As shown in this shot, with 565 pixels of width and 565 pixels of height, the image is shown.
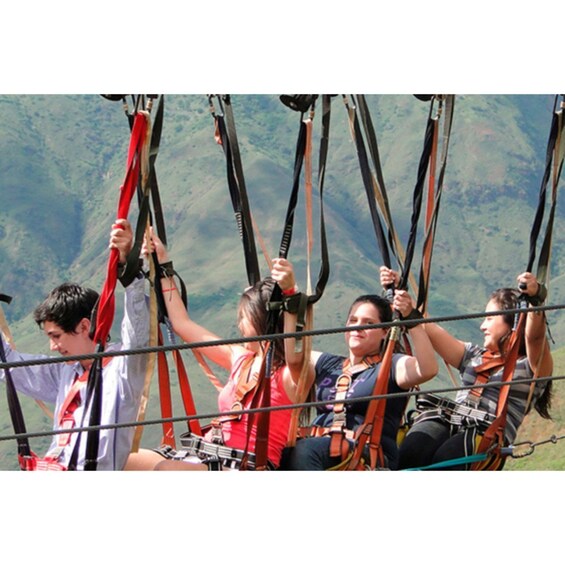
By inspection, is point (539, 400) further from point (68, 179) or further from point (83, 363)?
point (68, 179)

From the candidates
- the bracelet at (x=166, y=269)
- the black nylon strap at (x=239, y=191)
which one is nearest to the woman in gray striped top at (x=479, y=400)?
the black nylon strap at (x=239, y=191)

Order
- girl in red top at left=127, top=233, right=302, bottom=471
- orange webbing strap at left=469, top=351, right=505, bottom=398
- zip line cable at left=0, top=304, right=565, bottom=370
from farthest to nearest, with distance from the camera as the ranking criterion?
orange webbing strap at left=469, top=351, right=505, bottom=398 → girl in red top at left=127, top=233, right=302, bottom=471 → zip line cable at left=0, top=304, right=565, bottom=370

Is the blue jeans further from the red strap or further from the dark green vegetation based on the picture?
the dark green vegetation

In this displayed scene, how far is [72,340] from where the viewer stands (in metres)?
4.14

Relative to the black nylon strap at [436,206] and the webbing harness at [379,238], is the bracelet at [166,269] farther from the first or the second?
the black nylon strap at [436,206]

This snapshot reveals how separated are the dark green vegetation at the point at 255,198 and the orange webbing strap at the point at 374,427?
55346mm

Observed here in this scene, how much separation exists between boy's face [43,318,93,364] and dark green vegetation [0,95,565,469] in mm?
55431

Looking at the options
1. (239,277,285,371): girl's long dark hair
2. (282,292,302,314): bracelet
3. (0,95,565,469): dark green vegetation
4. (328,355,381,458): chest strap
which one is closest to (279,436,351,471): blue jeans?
(328,355,381,458): chest strap

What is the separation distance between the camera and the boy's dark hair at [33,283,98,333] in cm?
414

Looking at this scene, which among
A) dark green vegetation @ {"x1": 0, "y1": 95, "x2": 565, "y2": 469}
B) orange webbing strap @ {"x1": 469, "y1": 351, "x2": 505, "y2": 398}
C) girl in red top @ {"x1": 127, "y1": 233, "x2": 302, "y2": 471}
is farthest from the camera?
dark green vegetation @ {"x1": 0, "y1": 95, "x2": 565, "y2": 469}

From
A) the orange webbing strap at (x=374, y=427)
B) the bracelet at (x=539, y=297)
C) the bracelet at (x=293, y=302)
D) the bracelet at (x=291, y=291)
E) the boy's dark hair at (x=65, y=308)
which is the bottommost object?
the orange webbing strap at (x=374, y=427)

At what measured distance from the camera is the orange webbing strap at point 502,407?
4.42 metres

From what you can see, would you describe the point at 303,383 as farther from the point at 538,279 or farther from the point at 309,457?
the point at 538,279

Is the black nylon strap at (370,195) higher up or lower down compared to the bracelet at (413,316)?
higher up
